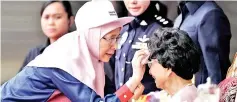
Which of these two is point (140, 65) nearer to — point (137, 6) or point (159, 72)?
point (159, 72)

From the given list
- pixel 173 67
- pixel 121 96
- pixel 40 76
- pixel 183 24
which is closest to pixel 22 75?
pixel 40 76

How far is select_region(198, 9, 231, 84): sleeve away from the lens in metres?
2.84

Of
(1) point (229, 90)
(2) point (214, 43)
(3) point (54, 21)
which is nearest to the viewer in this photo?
(1) point (229, 90)

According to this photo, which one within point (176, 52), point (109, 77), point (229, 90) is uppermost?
point (176, 52)

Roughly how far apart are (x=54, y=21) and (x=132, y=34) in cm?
54

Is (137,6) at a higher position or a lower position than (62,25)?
higher

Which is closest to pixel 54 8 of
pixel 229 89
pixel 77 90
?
pixel 77 90

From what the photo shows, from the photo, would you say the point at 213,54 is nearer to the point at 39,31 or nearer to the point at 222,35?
the point at 222,35

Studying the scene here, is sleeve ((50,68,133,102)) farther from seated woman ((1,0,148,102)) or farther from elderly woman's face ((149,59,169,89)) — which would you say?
elderly woman's face ((149,59,169,89))

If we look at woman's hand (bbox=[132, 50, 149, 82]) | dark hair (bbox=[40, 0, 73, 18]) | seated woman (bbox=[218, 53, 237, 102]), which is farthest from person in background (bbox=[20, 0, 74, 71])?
seated woman (bbox=[218, 53, 237, 102])

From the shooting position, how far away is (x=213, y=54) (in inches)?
112

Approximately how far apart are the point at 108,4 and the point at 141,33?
0.51m

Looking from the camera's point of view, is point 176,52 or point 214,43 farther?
point 214,43

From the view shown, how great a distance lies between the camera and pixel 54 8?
3375 millimetres
